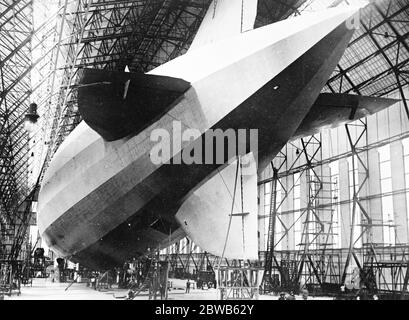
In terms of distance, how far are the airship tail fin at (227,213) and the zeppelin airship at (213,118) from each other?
0.09 feet

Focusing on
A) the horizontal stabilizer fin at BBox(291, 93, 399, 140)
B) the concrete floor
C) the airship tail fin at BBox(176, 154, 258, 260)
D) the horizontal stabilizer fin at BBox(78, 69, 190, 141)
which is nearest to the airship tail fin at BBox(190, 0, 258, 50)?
the horizontal stabilizer fin at BBox(78, 69, 190, 141)

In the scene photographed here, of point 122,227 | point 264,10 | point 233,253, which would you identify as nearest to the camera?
point 233,253

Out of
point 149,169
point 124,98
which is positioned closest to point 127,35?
point 149,169

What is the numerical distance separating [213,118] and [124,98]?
7.35 feet

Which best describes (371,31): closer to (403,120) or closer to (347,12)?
(403,120)

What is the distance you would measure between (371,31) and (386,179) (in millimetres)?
9048

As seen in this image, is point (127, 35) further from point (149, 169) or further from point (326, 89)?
point (149, 169)

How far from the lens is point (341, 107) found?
13.2m

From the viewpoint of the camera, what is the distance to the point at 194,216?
12.8m

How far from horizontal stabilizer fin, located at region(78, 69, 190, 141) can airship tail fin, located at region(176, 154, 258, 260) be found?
2471 millimetres

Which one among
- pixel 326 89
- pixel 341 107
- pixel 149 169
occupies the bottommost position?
pixel 149 169

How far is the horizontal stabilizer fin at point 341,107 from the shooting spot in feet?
42.7

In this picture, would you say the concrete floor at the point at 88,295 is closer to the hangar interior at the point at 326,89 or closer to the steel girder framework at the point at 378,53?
the hangar interior at the point at 326,89
